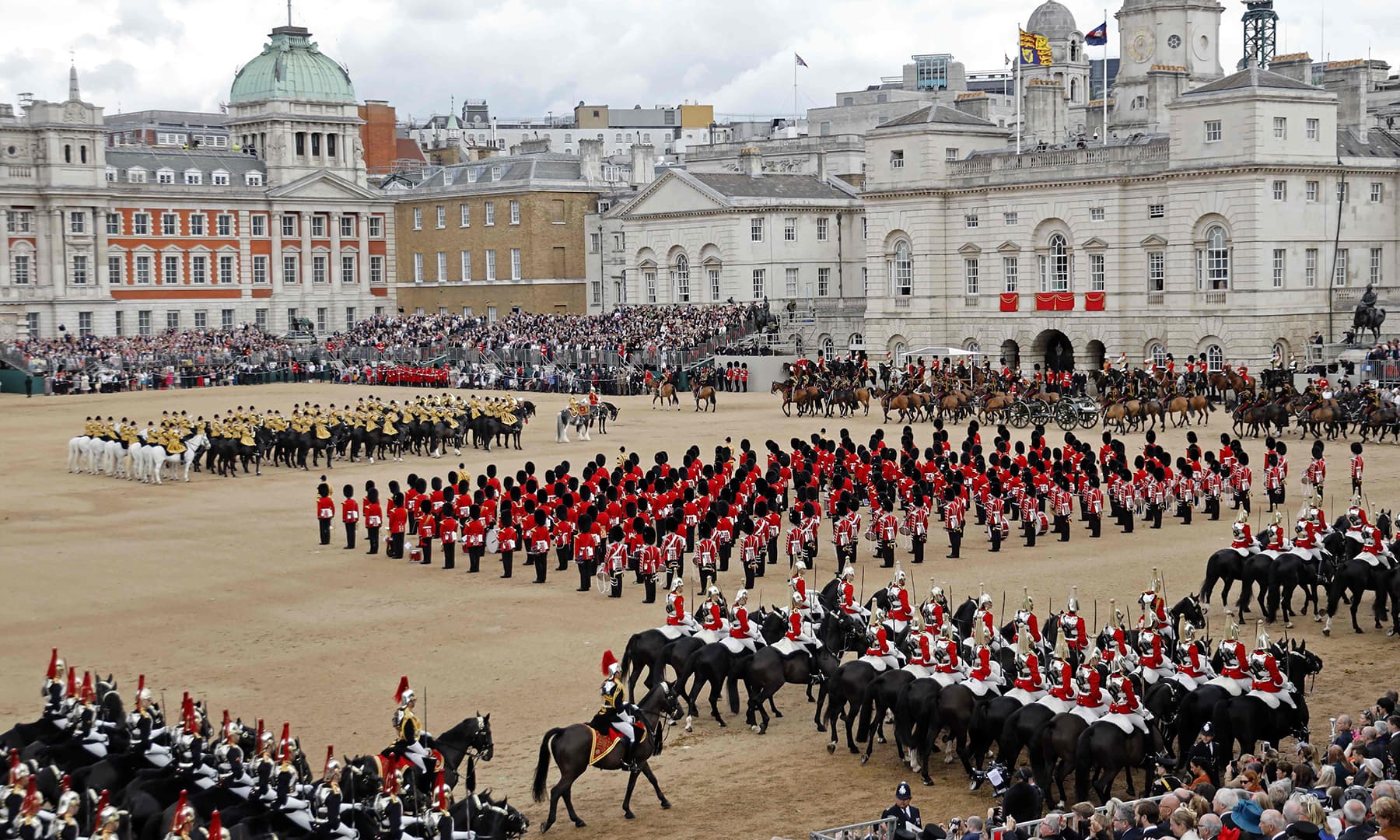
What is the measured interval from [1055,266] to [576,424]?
1954cm

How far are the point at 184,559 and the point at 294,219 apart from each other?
54.9 meters

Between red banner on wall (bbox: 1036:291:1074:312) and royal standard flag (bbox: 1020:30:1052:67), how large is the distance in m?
9.80

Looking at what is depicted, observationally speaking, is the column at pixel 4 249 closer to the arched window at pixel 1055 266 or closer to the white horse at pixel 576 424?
the white horse at pixel 576 424

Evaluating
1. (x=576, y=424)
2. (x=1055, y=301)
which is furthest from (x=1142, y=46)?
(x=576, y=424)

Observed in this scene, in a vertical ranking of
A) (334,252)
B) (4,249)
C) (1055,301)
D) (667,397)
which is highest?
(334,252)

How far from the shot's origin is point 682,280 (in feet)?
214

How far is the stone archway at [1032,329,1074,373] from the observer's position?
50906 mm

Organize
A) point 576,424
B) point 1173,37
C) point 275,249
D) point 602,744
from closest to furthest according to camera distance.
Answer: point 602,744 → point 576,424 → point 1173,37 → point 275,249

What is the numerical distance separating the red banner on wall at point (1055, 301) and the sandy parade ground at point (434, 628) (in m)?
18.0

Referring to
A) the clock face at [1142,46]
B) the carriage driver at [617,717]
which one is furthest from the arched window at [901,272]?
the carriage driver at [617,717]

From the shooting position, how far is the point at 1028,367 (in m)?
51.2

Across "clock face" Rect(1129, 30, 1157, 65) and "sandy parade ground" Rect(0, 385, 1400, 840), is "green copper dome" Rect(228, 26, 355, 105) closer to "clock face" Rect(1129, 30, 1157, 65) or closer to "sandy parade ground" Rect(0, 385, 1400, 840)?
"clock face" Rect(1129, 30, 1157, 65)

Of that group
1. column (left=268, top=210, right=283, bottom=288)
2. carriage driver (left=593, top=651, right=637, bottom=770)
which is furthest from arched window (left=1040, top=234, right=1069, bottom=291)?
carriage driver (left=593, top=651, right=637, bottom=770)

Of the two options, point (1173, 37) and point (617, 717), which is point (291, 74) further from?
point (617, 717)
